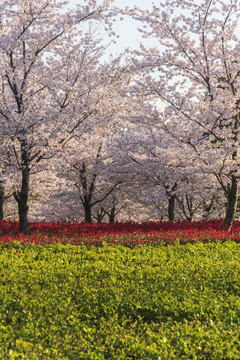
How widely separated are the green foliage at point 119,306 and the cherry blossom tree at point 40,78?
3.96m

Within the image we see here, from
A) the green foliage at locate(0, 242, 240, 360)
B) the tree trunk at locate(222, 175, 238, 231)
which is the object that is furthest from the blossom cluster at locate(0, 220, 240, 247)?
the green foliage at locate(0, 242, 240, 360)

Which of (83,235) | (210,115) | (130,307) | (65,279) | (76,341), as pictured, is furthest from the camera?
(210,115)

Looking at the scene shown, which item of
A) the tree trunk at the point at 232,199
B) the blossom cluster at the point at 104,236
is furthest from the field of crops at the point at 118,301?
the tree trunk at the point at 232,199

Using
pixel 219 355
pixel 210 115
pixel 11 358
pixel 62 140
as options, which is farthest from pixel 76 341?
pixel 210 115

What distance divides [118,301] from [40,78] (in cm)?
860

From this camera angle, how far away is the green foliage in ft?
15.9

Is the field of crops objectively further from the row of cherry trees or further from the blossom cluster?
the row of cherry trees

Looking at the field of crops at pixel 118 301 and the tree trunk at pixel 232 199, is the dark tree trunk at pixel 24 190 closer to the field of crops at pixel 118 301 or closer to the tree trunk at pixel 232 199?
the field of crops at pixel 118 301

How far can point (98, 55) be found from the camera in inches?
540

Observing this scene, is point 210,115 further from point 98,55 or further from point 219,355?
point 219,355

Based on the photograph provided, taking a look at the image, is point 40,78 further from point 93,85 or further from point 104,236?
point 104,236

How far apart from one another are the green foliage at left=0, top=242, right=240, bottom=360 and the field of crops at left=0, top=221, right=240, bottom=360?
0.02 meters

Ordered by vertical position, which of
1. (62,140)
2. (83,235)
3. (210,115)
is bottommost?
(83,235)

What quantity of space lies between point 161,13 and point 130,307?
9.72 metres
